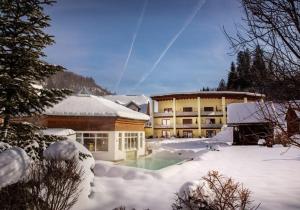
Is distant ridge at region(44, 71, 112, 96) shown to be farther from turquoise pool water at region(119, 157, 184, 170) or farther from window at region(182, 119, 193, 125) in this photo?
turquoise pool water at region(119, 157, 184, 170)

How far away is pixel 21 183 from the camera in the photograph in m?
7.77

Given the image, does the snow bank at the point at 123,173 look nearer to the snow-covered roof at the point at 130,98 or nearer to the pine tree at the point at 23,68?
the pine tree at the point at 23,68

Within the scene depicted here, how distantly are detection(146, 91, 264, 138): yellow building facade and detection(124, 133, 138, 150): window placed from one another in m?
42.0

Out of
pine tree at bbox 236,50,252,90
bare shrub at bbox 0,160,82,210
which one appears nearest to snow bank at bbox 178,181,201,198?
bare shrub at bbox 0,160,82,210

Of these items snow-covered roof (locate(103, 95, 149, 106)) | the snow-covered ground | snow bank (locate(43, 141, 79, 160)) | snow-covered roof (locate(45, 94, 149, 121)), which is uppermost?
snow-covered roof (locate(103, 95, 149, 106))

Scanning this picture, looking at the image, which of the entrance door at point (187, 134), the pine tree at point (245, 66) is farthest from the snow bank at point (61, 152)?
the entrance door at point (187, 134)

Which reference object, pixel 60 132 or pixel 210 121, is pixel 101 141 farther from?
pixel 210 121

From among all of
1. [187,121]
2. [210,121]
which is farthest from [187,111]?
[210,121]

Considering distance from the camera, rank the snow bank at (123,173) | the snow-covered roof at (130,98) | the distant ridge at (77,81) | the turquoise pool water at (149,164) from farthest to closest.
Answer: the distant ridge at (77,81) < the snow-covered roof at (130,98) < the turquoise pool water at (149,164) < the snow bank at (123,173)

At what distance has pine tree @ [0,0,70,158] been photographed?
1173 centimetres

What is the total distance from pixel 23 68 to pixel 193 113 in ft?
209

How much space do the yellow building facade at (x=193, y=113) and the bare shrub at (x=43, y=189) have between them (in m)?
65.5

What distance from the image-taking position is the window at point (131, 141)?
29.2m

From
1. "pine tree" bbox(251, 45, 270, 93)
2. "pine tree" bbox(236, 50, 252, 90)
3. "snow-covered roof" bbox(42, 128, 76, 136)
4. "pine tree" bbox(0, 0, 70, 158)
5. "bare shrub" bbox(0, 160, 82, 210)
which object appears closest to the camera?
"pine tree" bbox(251, 45, 270, 93)
